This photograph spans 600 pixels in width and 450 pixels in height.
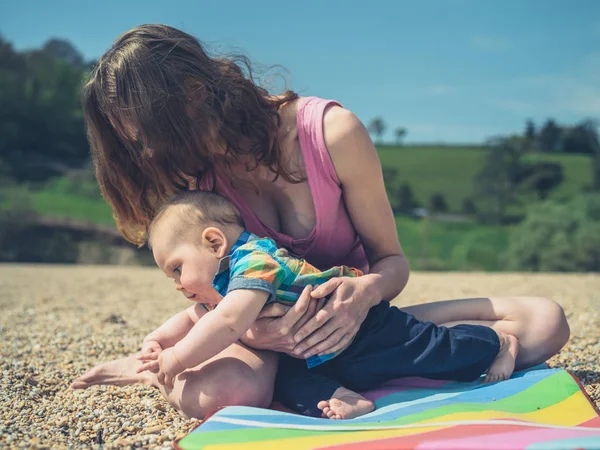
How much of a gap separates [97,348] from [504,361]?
2701mm

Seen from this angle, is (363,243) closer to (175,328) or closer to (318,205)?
(318,205)

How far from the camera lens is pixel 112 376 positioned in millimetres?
3225

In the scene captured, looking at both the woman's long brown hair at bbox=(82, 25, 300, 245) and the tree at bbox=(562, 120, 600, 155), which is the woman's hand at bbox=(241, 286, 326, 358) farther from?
the tree at bbox=(562, 120, 600, 155)

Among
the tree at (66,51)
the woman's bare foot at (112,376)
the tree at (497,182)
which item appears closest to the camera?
the woman's bare foot at (112,376)

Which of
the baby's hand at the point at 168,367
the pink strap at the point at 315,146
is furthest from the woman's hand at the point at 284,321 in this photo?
the pink strap at the point at 315,146

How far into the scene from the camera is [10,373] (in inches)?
131

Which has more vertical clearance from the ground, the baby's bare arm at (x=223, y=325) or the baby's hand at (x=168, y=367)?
the baby's bare arm at (x=223, y=325)

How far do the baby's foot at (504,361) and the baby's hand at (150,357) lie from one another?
1524 millimetres

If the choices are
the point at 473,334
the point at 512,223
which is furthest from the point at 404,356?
the point at 512,223

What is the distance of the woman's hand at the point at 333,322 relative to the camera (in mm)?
2488

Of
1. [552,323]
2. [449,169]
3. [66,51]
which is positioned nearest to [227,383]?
[552,323]

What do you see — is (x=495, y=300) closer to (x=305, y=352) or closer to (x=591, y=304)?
(x=305, y=352)

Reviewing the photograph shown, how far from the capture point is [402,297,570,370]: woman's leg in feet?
9.63

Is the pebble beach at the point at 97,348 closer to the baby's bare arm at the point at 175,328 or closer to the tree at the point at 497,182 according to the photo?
the baby's bare arm at the point at 175,328
